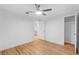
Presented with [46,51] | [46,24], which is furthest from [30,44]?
[46,24]

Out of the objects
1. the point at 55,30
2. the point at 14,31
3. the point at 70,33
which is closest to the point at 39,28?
the point at 55,30

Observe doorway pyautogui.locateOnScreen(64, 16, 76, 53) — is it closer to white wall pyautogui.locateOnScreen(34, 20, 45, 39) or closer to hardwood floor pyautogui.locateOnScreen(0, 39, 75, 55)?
hardwood floor pyautogui.locateOnScreen(0, 39, 75, 55)

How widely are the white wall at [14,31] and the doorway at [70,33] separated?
26.0 inches

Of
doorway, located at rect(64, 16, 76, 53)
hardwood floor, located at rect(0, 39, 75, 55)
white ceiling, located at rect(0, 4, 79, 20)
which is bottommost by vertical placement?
hardwood floor, located at rect(0, 39, 75, 55)

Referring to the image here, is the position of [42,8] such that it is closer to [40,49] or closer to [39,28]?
[39,28]

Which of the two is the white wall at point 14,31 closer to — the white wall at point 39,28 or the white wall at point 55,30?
the white wall at point 39,28

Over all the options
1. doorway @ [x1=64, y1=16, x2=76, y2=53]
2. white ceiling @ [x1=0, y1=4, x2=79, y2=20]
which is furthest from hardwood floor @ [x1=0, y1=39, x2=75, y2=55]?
white ceiling @ [x1=0, y1=4, x2=79, y2=20]

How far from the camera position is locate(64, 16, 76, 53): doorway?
1.37 meters

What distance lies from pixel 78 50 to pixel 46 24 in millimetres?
731

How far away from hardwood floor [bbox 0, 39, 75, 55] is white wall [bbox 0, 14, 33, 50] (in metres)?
0.09

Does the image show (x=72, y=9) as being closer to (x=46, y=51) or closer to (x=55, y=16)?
(x=55, y=16)

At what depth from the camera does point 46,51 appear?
139cm

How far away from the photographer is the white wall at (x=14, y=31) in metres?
1.31
